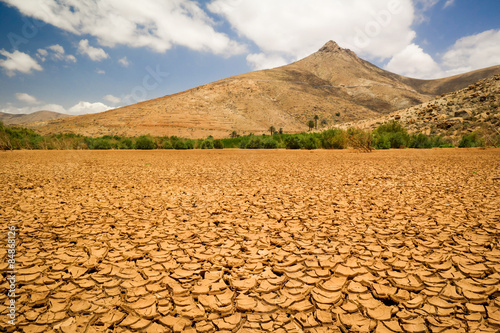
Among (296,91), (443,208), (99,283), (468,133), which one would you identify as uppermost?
(296,91)

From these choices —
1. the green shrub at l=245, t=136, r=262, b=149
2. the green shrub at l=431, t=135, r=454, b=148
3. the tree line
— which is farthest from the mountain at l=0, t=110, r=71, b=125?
the green shrub at l=431, t=135, r=454, b=148

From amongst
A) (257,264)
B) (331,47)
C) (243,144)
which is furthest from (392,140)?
(331,47)

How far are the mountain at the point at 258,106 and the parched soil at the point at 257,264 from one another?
46.7 m

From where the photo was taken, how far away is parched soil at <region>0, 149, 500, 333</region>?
153cm

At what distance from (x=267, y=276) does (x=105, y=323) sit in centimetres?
124

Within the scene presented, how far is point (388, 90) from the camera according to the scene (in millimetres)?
78250

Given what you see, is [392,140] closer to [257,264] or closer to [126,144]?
[257,264]

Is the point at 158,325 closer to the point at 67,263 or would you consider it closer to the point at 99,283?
the point at 99,283

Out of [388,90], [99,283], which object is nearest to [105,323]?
[99,283]

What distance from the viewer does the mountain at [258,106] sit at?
52666 mm

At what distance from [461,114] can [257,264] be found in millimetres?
28354

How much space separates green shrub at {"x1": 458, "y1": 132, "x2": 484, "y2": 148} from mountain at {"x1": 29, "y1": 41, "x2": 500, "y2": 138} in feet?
113

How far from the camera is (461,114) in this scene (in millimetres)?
21344

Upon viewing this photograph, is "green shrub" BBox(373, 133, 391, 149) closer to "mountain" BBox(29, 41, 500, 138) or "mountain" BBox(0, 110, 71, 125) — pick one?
"mountain" BBox(29, 41, 500, 138)
